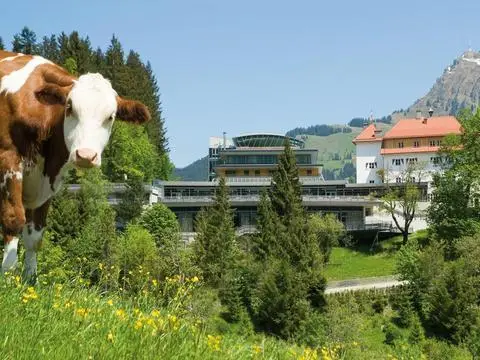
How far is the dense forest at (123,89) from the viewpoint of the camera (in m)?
64.6

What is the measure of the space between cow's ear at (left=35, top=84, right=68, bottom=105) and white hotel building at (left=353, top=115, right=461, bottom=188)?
263 feet

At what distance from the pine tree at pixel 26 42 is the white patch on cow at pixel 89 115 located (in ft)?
251

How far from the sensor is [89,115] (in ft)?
18.4

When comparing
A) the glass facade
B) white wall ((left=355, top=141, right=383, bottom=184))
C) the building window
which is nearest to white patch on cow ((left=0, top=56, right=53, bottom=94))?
the building window

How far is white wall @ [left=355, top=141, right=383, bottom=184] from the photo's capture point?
9095 cm

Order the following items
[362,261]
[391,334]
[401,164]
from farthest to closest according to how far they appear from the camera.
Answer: [401,164]
[362,261]
[391,334]

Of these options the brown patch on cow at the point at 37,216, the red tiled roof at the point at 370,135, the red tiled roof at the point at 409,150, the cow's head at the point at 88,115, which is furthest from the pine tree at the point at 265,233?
the red tiled roof at the point at 370,135

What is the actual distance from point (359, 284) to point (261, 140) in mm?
56092

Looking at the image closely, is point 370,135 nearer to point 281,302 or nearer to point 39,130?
point 281,302

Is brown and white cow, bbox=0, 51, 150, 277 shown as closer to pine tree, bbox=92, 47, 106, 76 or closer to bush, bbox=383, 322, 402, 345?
bush, bbox=383, 322, 402, 345

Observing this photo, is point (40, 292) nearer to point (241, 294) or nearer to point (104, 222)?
point (104, 222)

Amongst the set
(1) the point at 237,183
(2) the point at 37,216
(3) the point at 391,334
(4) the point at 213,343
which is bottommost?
(3) the point at 391,334

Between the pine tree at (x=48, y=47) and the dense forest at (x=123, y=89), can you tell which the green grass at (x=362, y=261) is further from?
the pine tree at (x=48, y=47)

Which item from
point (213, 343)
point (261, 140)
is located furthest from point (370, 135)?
point (213, 343)
